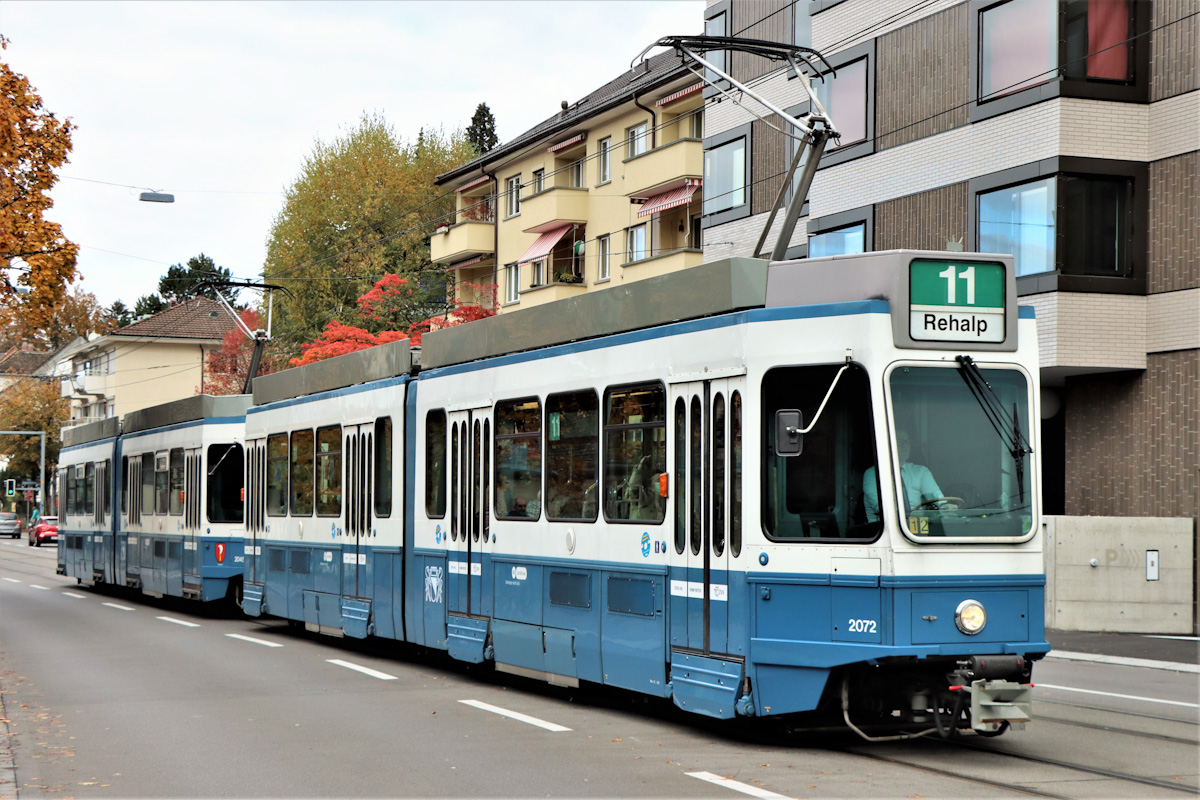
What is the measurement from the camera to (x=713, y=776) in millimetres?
8844

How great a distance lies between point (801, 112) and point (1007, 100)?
6.89m

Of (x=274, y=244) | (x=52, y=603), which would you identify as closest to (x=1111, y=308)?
(x=52, y=603)

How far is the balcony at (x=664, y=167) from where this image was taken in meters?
36.5

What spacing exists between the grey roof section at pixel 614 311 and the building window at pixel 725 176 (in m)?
18.2

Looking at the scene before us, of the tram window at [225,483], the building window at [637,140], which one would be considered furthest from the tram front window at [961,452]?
the building window at [637,140]

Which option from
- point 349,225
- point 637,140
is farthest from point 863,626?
point 349,225

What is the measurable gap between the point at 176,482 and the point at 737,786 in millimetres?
18113

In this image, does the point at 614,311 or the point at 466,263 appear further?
the point at 466,263

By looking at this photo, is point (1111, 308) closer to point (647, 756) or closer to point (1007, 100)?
point (1007, 100)

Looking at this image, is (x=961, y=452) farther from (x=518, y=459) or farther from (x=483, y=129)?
(x=483, y=129)

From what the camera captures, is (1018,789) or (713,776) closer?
(1018,789)

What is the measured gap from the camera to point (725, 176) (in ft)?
108

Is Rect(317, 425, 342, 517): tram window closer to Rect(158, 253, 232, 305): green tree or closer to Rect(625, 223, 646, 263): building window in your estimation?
Rect(625, 223, 646, 263): building window

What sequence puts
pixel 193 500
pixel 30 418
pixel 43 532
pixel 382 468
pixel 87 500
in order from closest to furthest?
1. pixel 382 468
2. pixel 193 500
3. pixel 87 500
4. pixel 43 532
5. pixel 30 418
